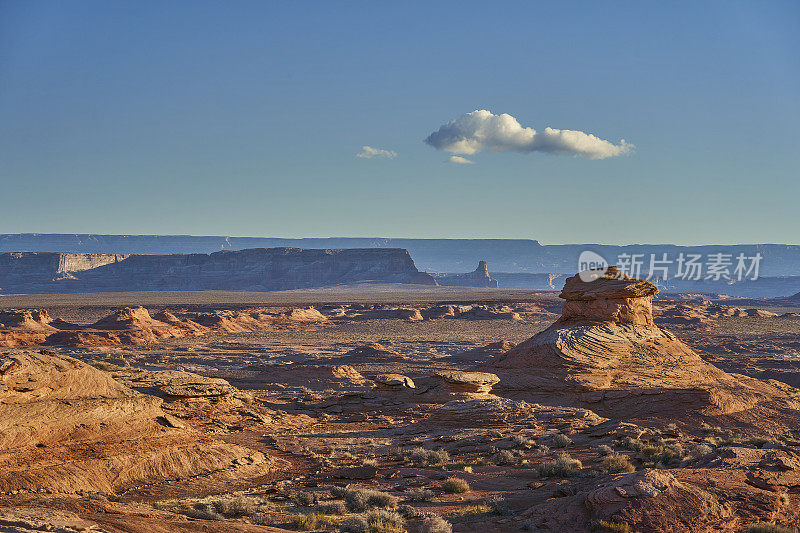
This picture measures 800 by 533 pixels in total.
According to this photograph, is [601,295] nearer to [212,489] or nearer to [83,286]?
[212,489]

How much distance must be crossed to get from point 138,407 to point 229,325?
186 feet

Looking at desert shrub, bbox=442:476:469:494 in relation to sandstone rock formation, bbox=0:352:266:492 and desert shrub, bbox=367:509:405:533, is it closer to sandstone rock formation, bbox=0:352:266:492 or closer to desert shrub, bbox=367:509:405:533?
desert shrub, bbox=367:509:405:533

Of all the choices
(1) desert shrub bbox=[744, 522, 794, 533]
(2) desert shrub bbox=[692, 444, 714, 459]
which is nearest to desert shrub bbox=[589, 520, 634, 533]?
(1) desert shrub bbox=[744, 522, 794, 533]

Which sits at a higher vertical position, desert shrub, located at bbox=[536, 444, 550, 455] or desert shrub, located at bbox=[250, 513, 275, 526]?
desert shrub, located at bbox=[536, 444, 550, 455]

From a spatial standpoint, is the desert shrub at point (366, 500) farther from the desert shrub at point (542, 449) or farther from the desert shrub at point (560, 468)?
the desert shrub at point (542, 449)

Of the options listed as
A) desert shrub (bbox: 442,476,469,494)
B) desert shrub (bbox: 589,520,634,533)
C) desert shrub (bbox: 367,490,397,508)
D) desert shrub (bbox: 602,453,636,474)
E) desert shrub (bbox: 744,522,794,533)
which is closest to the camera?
desert shrub (bbox: 744,522,794,533)

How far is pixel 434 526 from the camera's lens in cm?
879

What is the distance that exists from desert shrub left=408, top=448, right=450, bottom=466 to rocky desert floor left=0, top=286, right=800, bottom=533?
47mm

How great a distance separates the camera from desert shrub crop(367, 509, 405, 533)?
29.1ft

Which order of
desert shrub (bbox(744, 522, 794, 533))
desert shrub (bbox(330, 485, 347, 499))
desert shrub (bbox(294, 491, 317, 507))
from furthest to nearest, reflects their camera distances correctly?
1. desert shrub (bbox(330, 485, 347, 499))
2. desert shrub (bbox(294, 491, 317, 507))
3. desert shrub (bbox(744, 522, 794, 533))

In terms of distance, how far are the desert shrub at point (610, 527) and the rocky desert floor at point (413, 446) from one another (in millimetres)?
29

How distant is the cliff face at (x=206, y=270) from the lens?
511 ft

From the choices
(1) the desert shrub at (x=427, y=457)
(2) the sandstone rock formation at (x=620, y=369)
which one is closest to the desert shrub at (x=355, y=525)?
(1) the desert shrub at (x=427, y=457)

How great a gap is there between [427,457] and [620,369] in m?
12.4
